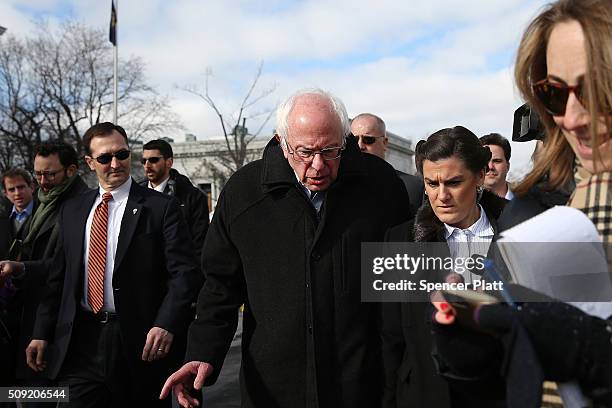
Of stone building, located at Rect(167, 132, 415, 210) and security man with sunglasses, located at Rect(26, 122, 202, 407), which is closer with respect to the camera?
security man with sunglasses, located at Rect(26, 122, 202, 407)

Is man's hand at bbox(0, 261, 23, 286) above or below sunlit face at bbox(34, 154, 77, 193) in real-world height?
below

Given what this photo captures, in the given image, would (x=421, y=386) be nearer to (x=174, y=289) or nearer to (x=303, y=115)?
(x=303, y=115)

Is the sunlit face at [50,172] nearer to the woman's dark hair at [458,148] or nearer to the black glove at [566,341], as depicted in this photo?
the woman's dark hair at [458,148]

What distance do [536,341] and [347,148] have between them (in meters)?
2.26

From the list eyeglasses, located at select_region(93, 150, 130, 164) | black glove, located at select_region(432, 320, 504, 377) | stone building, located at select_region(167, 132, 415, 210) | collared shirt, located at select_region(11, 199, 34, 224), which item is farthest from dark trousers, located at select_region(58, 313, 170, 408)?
stone building, located at select_region(167, 132, 415, 210)

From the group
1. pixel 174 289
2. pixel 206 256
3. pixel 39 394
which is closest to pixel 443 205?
pixel 206 256

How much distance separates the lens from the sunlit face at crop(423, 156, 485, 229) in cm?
337

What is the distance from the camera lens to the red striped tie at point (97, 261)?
4281mm

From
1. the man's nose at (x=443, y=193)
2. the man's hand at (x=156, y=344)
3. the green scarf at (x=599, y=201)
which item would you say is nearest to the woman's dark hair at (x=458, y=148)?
the man's nose at (x=443, y=193)

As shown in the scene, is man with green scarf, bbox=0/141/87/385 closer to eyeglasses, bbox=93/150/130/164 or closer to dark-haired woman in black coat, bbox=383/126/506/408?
eyeglasses, bbox=93/150/130/164

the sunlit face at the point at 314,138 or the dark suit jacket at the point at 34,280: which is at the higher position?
the sunlit face at the point at 314,138

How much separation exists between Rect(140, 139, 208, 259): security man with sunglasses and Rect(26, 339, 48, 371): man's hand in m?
2.63

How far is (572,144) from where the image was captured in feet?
4.64

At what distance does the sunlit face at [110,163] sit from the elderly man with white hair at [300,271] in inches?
57.7
